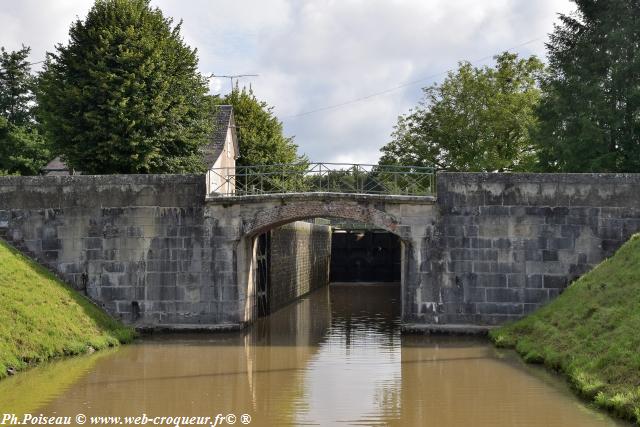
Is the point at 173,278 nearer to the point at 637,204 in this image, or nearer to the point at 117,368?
the point at 117,368

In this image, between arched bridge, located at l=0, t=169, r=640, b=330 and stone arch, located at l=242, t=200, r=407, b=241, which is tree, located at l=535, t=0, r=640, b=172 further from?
stone arch, located at l=242, t=200, r=407, b=241

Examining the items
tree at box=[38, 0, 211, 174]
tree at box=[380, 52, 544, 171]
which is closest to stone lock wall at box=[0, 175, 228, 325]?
tree at box=[38, 0, 211, 174]

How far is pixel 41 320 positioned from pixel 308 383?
7013 mm

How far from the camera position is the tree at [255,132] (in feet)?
146

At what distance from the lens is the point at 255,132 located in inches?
1747

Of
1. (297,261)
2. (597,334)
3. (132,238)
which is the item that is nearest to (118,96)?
(132,238)

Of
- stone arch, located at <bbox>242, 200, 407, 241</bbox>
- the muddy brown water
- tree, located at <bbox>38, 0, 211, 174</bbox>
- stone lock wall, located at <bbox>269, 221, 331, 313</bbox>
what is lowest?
the muddy brown water

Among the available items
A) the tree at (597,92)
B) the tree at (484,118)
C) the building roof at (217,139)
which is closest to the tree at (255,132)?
the building roof at (217,139)

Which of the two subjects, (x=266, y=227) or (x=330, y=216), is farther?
(x=266, y=227)

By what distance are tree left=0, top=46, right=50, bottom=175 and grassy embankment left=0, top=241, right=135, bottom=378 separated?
61.1 ft

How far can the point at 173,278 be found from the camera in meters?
23.5

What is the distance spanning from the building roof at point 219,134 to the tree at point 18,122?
29.4ft

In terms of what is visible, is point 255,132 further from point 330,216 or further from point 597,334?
point 597,334

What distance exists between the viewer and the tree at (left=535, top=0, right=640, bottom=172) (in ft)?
91.7
